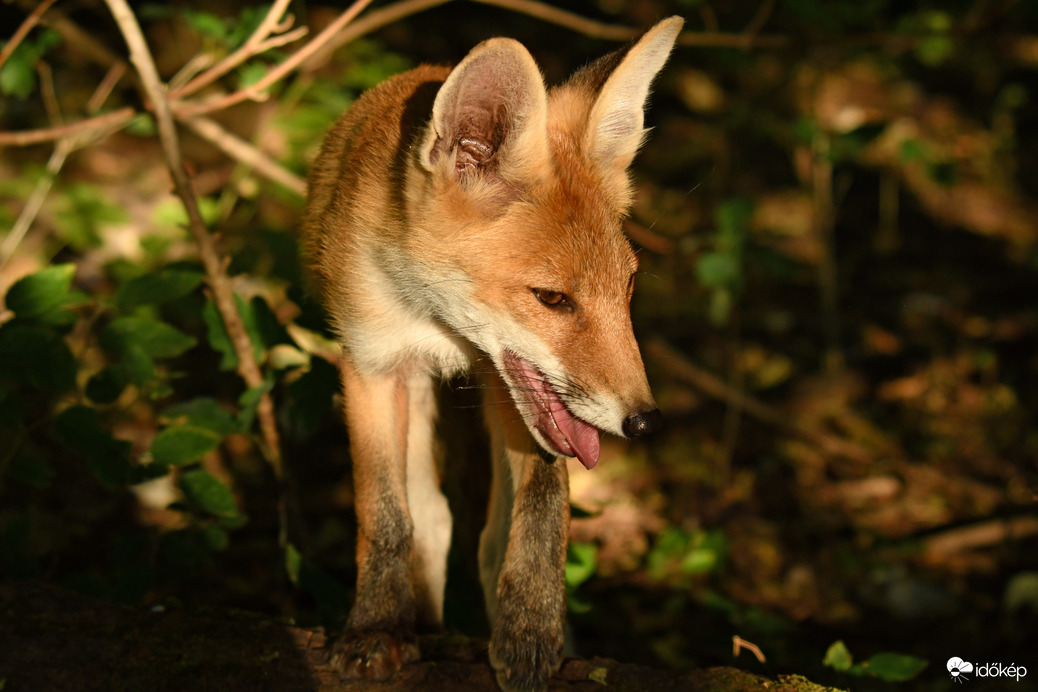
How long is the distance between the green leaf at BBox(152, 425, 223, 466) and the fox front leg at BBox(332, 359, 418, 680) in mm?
562

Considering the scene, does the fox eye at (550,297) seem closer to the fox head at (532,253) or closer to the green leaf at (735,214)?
the fox head at (532,253)

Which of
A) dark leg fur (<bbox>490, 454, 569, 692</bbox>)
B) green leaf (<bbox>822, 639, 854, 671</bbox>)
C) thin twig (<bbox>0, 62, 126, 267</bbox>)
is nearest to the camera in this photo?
dark leg fur (<bbox>490, 454, 569, 692</bbox>)

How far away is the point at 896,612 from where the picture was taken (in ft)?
14.2

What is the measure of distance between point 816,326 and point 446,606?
13.8 feet

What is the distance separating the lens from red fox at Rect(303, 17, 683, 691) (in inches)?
103

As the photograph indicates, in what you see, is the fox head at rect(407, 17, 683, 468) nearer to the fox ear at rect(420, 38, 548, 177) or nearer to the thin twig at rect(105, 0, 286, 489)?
the fox ear at rect(420, 38, 548, 177)

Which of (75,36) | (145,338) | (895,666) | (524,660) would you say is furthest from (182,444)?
(75,36)

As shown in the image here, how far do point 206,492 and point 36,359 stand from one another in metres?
0.76

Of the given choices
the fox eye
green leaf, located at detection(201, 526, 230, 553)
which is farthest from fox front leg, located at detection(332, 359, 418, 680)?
the fox eye

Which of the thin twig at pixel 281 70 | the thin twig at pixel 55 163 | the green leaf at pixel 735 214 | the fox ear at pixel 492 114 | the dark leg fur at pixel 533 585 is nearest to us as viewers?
the fox ear at pixel 492 114

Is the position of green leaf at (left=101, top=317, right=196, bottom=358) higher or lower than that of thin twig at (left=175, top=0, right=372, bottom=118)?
lower

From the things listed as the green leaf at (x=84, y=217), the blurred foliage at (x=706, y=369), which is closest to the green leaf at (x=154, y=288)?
the blurred foliage at (x=706, y=369)

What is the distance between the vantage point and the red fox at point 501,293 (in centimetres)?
262

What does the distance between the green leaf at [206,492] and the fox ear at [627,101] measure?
73.9 inches
